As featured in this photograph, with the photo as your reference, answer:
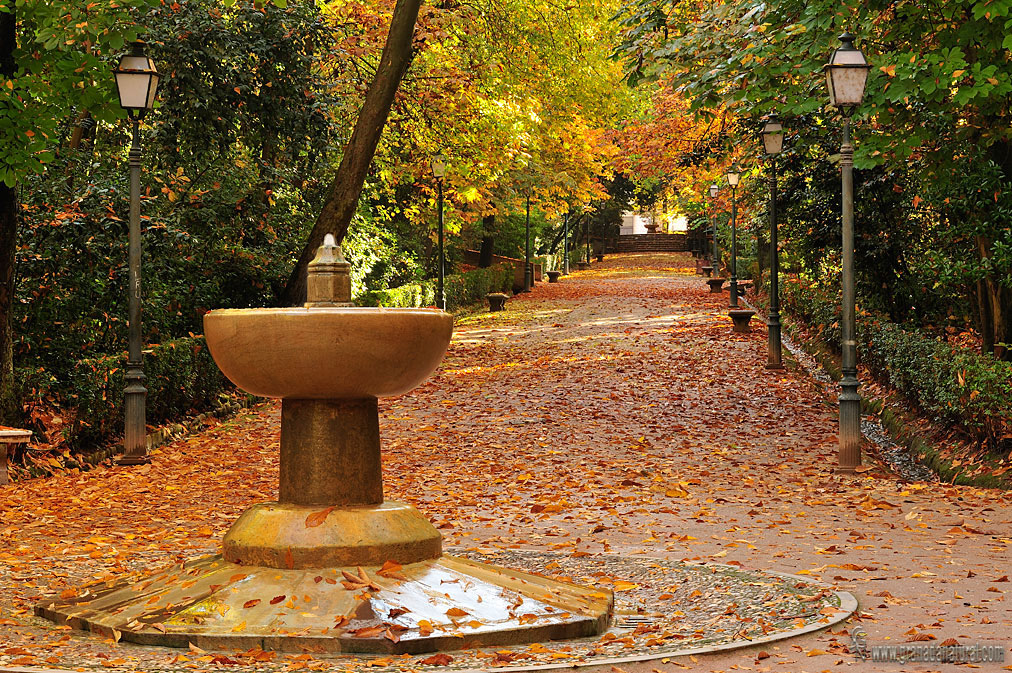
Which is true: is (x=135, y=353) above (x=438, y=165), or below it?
below

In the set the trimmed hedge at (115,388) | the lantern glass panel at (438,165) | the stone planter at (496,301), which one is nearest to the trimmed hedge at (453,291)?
the stone planter at (496,301)

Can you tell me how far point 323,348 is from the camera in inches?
255

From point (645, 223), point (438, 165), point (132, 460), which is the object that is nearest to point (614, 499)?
point (132, 460)

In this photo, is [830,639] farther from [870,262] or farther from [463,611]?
[870,262]

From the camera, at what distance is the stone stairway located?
7894cm

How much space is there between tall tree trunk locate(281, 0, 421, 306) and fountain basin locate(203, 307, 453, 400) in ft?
37.7

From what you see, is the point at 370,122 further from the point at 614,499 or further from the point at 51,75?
the point at 614,499

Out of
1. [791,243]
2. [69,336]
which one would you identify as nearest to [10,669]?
[69,336]

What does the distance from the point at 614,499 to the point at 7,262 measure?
7.31 meters

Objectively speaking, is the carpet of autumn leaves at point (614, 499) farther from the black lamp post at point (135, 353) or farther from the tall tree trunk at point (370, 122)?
the tall tree trunk at point (370, 122)

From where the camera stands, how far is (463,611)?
6.38 m

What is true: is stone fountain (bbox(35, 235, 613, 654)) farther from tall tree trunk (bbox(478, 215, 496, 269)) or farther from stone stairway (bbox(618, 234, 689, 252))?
stone stairway (bbox(618, 234, 689, 252))

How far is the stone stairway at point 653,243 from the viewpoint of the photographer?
78.9m

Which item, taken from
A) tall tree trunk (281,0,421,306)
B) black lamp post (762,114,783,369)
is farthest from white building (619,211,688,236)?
tall tree trunk (281,0,421,306)
